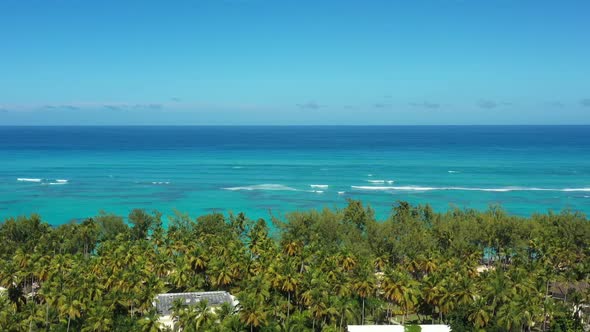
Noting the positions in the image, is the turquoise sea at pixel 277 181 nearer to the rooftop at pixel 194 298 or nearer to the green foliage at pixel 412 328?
the rooftop at pixel 194 298

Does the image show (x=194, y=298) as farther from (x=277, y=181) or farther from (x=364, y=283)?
(x=277, y=181)

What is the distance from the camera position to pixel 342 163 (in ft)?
516

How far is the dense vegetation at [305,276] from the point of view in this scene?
36.1 metres

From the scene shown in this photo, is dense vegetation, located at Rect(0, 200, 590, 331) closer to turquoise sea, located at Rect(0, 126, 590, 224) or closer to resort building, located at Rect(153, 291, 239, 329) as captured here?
resort building, located at Rect(153, 291, 239, 329)

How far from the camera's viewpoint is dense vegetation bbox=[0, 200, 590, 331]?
3612cm

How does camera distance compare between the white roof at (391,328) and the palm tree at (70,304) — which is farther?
the white roof at (391,328)

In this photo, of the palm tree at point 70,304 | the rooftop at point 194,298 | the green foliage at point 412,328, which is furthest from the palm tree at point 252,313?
the palm tree at point 70,304

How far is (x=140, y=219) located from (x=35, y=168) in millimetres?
91719

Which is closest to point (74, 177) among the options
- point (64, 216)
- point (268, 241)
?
point (64, 216)

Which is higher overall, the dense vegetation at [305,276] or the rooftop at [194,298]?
the dense vegetation at [305,276]

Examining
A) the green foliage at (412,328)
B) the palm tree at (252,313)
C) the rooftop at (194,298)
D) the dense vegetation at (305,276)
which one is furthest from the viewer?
the rooftop at (194,298)

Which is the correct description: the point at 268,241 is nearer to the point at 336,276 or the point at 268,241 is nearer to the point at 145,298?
the point at 336,276

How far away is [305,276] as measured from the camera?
132 ft

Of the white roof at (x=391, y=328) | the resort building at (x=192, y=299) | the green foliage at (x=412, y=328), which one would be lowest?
the white roof at (x=391, y=328)
